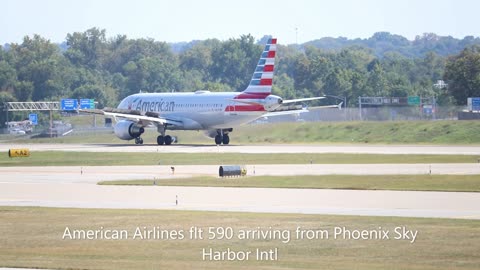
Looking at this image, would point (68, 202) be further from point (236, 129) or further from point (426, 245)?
point (236, 129)

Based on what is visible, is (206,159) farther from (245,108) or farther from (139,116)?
(139,116)

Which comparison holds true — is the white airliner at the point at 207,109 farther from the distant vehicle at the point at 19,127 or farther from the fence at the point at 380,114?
the distant vehicle at the point at 19,127

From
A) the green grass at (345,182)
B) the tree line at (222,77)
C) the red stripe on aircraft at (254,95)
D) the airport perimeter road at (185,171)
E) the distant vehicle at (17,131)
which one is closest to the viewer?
the green grass at (345,182)

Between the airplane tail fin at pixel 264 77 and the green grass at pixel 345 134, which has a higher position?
the airplane tail fin at pixel 264 77

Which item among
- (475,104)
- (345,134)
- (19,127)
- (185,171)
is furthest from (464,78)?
(185,171)

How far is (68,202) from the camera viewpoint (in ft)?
130

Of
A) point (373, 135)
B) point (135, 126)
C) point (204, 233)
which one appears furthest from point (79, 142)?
point (204, 233)

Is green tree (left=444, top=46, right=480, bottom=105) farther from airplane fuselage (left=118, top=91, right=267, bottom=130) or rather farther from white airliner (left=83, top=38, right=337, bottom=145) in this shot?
airplane fuselage (left=118, top=91, right=267, bottom=130)

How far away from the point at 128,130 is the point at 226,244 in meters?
57.3

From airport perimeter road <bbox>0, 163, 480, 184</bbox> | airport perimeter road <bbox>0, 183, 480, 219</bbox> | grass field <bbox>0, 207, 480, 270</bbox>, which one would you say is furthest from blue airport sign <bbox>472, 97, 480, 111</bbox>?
grass field <bbox>0, 207, 480, 270</bbox>

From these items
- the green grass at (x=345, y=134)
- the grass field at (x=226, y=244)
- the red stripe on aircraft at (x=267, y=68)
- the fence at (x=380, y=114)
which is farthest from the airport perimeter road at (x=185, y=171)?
the fence at (x=380, y=114)

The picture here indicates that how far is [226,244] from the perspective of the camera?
28.8 meters

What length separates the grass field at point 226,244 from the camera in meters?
25.8

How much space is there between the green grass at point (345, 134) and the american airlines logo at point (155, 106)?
125 inches
